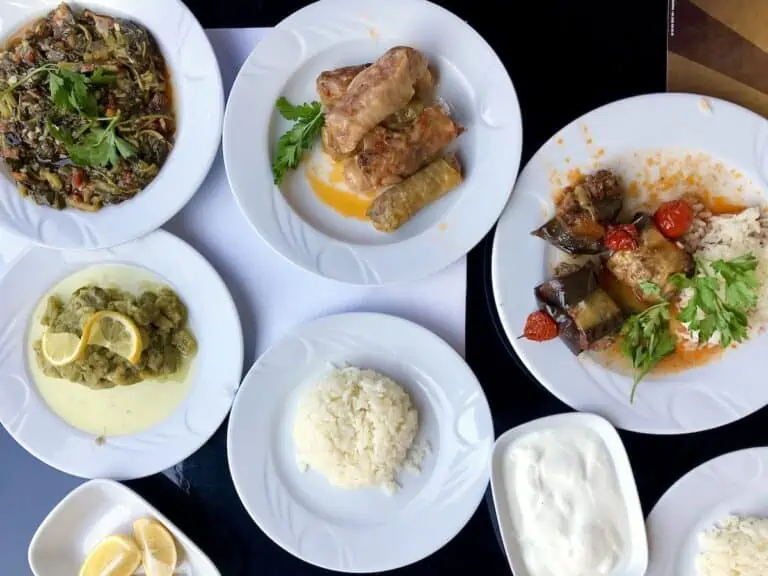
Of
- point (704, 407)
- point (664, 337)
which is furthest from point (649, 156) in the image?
point (704, 407)

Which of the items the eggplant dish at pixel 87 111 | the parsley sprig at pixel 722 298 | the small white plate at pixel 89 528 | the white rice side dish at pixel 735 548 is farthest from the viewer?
the small white plate at pixel 89 528

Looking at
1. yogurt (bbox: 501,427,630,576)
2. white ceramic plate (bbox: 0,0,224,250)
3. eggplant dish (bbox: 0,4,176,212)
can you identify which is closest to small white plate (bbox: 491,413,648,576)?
→ yogurt (bbox: 501,427,630,576)

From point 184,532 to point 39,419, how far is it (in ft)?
2.61

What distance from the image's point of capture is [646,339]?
2.67m

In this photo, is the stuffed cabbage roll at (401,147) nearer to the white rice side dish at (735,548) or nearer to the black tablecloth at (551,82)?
the black tablecloth at (551,82)

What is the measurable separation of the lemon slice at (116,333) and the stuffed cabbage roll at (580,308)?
5.40 feet

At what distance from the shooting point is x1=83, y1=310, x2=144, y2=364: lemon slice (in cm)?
270

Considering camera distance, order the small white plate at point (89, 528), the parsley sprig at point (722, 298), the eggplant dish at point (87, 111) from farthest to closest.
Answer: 1. the small white plate at point (89, 528)
2. the eggplant dish at point (87, 111)
3. the parsley sprig at point (722, 298)

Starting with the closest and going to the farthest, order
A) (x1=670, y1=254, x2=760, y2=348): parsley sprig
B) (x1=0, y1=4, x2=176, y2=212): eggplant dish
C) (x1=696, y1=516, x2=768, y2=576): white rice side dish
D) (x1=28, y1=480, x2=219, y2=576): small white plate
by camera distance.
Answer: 1. (x1=670, y1=254, x2=760, y2=348): parsley sprig
2. (x1=696, y1=516, x2=768, y2=576): white rice side dish
3. (x1=0, y1=4, x2=176, y2=212): eggplant dish
4. (x1=28, y1=480, x2=219, y2=576): small white plate

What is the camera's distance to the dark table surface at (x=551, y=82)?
2803mm

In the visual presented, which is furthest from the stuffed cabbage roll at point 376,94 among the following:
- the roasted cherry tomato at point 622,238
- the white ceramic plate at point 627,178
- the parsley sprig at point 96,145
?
the roasted cherry tomato at point 622,238

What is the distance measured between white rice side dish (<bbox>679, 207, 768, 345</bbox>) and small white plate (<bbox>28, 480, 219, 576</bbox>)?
2.31 m

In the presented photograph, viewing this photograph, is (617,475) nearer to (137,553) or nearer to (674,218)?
(674,218)

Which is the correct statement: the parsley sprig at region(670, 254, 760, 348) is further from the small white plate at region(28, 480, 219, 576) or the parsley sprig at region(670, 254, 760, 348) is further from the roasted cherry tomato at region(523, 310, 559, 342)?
the small white plate at region(28, 480, 219, 576)
